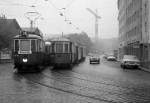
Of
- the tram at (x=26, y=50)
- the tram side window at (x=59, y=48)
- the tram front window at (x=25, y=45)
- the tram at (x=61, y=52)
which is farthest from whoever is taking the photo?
the tram side window at (x=59, y=48)

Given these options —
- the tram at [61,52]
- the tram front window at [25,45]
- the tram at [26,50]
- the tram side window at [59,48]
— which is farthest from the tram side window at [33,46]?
the tram side window at [59,48]

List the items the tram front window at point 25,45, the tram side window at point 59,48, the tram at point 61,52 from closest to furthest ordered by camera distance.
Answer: the tram front window at point 25,45 < the tram at point 61,52 < the tram side window at point 59,48

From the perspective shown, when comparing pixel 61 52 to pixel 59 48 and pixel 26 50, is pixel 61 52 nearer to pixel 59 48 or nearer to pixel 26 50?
pixel 59 48

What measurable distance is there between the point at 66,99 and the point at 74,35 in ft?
468

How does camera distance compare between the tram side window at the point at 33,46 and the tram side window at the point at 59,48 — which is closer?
the tram side window at the point at 33,46

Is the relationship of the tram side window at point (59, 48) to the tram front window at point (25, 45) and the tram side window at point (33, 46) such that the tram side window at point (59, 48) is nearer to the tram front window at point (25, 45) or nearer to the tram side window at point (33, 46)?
the tram side window at point (33, 46)

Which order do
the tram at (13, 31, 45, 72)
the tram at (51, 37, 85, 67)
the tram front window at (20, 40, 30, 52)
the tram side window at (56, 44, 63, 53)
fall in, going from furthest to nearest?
1. the tram side window at (56, 44, 63, 53)
2. the tram at (51, 37, 85, 67)
3. the tram front window at (20, 40, 30, 52)
4. the tram at (13, 31, 45, 72)

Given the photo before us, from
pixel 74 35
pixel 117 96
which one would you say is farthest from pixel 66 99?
pixel 74 35

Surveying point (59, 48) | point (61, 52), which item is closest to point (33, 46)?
point (61, 52)

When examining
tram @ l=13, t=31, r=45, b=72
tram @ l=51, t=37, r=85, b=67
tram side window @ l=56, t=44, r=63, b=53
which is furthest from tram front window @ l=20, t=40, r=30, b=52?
tram side window @ l=56, t=44, r=63, b=53

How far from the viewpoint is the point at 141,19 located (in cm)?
4772

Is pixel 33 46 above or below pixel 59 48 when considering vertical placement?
above

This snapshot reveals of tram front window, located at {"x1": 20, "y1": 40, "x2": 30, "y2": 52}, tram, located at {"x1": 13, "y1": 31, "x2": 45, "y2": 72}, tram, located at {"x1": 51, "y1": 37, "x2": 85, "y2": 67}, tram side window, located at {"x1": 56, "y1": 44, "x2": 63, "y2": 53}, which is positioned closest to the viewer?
tram, located at {"x1": 13, "y1": 31, "x2": 45, "y2": 72}

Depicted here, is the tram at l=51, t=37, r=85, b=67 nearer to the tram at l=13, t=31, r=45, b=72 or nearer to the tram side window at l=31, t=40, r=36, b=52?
the tram at l=13, t=31, r=45, b=72
